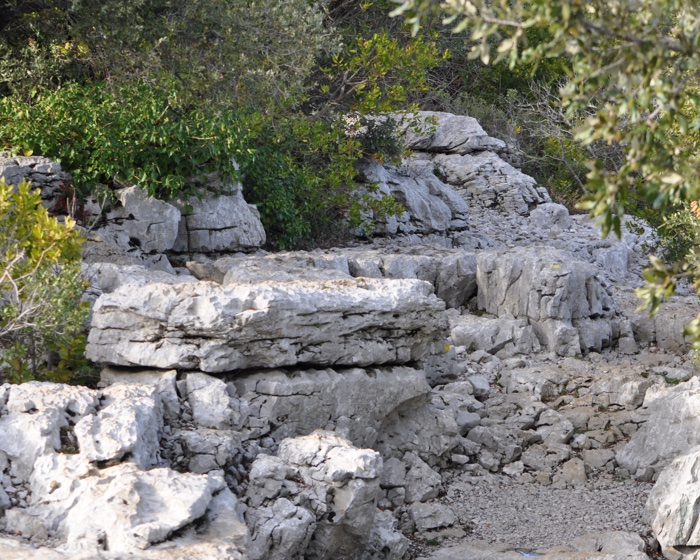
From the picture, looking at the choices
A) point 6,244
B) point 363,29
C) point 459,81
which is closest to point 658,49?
point 6,244

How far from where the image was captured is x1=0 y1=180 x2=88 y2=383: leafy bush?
8.01m

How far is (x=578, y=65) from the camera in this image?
4.96 m

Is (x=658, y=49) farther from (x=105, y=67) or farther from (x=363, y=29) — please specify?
(x=363, y=29)

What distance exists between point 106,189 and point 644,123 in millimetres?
9281

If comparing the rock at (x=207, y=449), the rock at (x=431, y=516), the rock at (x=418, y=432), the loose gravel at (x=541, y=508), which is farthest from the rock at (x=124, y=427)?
the loose gravel at (x=541, y=508)

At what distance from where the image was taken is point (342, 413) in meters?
9.02

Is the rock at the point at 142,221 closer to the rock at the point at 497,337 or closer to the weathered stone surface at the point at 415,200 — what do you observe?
the rock at the point at 497,337

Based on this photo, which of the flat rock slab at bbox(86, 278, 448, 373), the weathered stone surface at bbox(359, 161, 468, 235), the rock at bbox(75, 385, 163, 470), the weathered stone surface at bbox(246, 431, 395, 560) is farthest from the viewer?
the weathered stone surface at bbox(359, 161, 468, 235)

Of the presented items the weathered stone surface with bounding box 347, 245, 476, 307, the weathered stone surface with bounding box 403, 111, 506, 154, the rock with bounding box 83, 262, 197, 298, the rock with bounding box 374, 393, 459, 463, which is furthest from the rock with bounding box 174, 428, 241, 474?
the weathered stone surface with bounding box 403, 111, 506, 154

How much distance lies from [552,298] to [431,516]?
6071mm

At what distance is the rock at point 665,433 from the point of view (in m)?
10.1

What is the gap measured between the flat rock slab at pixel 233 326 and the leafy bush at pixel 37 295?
0.39 metres

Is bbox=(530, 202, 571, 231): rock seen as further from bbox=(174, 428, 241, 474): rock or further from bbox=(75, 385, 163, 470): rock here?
bbox=(75, 385, 163, 470): rock

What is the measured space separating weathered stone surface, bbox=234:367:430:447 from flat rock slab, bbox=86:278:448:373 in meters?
0.16
